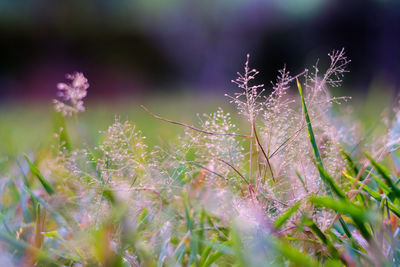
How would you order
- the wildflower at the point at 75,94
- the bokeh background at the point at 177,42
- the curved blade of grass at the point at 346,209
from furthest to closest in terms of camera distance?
the bokeh background at the point at 177,42 → the wildflower at the point at 75,94 → the curved blade of grass at the point at 346,209

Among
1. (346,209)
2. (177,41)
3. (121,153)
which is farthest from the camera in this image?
(177,41)

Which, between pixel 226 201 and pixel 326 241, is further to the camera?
pixel 226 201

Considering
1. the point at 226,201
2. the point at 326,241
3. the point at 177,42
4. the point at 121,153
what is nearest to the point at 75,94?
the point at 121,153

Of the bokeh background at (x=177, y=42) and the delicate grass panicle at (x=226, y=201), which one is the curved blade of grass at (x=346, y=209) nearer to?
the delicate grass panicle at (x=226, y=201)

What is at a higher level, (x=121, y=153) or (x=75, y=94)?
(x=75, y=94)

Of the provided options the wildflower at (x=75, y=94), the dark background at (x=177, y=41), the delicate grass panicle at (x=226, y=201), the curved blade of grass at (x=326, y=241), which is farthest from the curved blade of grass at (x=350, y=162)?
the dark background at (x=177, y=41)

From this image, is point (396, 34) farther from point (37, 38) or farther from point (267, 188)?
point (267, 188)

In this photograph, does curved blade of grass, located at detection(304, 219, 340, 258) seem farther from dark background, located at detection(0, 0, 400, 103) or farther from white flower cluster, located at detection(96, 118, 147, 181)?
dark background, located at detection(0, 0, 400, 103)

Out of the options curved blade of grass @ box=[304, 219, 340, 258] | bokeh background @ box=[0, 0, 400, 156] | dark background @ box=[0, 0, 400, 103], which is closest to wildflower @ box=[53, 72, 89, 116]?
curved blade of grass @ box=[304, 219, 340, 258]

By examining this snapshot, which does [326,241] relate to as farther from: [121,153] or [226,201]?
[121,153]
